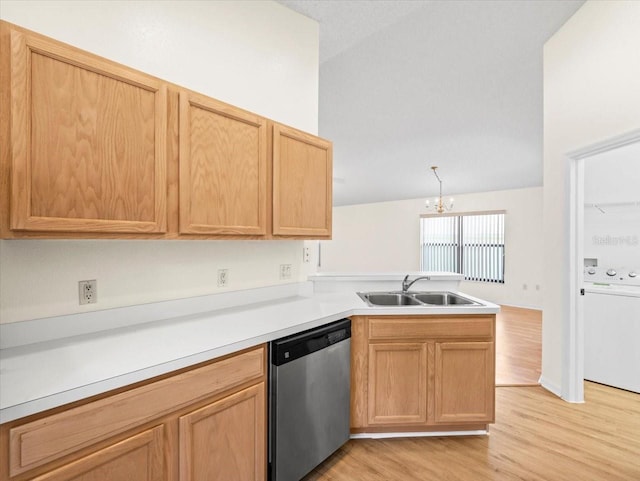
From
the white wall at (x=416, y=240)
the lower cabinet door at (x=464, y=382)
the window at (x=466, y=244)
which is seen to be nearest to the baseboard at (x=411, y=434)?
the lower cabinet door at (x=464, y=382)

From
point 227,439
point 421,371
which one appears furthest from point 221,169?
point 421,371

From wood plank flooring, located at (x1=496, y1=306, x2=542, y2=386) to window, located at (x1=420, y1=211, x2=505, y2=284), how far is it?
4.22 feet

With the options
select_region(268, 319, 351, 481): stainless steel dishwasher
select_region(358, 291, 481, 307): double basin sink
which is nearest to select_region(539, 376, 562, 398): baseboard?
select_region(358, 291, 481, 307): double basin sink

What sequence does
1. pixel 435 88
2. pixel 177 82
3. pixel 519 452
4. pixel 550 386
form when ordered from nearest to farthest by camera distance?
pixel 177 82, pixel 519 452, pixel 550 386, pixel 435 88

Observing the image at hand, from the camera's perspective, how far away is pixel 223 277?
210cm

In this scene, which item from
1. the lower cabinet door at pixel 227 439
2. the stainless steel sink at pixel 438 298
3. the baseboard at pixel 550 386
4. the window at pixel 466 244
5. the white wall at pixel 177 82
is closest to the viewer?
the lower cabinet door at pixel 227 439

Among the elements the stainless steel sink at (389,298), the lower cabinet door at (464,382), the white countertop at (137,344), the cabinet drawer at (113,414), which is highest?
the white countertop at (137,344)

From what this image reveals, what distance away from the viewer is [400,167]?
650 cm

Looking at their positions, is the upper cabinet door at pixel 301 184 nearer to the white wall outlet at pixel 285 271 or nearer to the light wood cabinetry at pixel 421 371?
the white wall outlet at pixel 285 271

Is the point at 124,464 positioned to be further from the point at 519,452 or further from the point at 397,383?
the point at 519,452

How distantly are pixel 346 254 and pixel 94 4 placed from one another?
8.33 meters

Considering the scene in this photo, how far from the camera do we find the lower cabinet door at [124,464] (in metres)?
0.99

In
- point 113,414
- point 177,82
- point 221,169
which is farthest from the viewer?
point 177,82

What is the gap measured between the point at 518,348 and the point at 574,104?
2.76 metres
